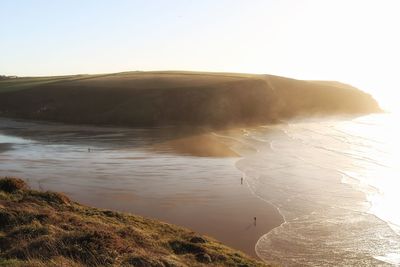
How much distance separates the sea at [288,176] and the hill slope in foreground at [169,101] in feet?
68.4

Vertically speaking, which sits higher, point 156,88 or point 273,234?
point 156,88

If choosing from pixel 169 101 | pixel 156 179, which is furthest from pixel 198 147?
pixel 169 101

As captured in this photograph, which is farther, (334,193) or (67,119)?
(67,119)

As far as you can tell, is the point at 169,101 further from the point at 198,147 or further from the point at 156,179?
the point at 156,179

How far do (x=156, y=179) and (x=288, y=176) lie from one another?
9719 mm

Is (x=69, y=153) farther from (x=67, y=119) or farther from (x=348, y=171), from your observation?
(x=67, y=119)

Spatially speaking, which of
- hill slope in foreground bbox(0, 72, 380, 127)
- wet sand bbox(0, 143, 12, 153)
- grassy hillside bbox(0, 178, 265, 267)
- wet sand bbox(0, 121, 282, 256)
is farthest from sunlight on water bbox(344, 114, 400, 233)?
wet sand bbox(0, 143, 12, 153)

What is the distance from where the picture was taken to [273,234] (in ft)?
65.6

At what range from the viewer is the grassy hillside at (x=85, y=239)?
444 inches

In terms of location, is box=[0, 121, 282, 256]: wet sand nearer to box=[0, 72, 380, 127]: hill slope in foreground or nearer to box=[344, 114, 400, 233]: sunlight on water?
box=[344, 114, 400, 233]: sunlight on water

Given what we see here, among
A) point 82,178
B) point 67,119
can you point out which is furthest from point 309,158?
point 67,119

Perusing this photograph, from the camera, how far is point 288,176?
3297 centimetres

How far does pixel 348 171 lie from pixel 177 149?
61.5ft

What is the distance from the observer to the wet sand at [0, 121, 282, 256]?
21.9 m
